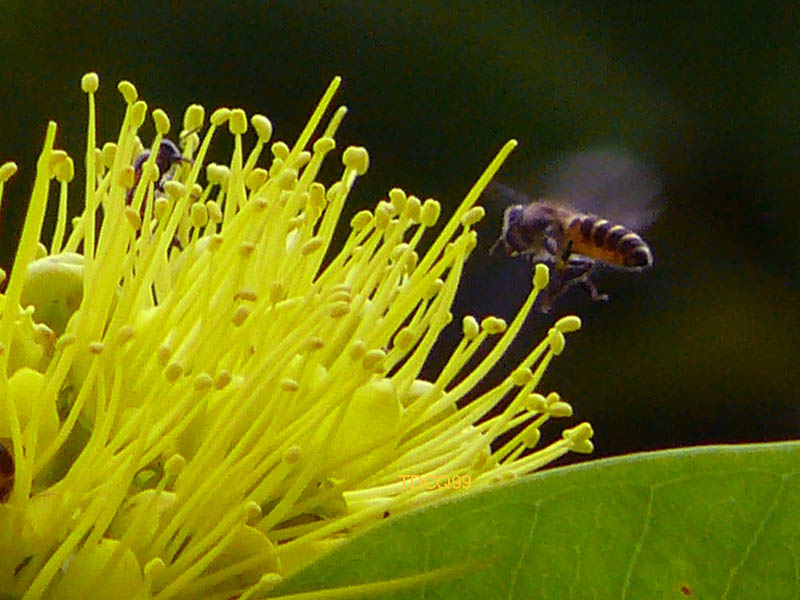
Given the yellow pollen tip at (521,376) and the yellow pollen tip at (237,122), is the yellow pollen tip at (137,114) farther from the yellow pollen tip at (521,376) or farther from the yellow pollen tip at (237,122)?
the yellow pollen tip at (521,376)

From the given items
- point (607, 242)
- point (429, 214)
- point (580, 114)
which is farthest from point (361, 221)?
point (580, 114)

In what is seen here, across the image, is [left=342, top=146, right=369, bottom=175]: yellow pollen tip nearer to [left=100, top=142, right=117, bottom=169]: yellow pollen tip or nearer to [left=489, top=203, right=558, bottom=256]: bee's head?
[left=100, top=142, right=117, bottom=169]: yellow pollen tip

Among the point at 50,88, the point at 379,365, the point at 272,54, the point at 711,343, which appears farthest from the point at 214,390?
the point at 711,343

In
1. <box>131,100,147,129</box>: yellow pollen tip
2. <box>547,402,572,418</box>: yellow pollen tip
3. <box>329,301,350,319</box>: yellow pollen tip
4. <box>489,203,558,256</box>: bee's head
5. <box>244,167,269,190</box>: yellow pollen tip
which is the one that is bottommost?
<box>547,402,572,418</box>: yellow pollen tip

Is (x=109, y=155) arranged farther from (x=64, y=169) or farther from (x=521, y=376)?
(x=521, y=376)

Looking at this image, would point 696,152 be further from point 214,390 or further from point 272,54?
point 214,390

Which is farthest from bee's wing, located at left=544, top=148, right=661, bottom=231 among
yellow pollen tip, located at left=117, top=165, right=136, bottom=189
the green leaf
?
the green leaf
